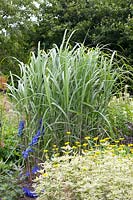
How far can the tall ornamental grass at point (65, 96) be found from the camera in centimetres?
455

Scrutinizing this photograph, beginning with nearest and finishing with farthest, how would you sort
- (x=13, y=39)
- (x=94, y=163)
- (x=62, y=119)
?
(x=94, y=163)
(x=62, y=119)
(x=13, y=39)

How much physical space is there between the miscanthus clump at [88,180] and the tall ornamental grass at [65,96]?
1.08m

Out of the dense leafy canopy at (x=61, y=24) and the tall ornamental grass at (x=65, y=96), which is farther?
the dense leafy canopy at (x=61, y=24)

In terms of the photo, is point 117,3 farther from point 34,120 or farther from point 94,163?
point 94,163

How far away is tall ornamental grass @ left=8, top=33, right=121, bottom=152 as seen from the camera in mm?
4555

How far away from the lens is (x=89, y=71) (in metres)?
4.75

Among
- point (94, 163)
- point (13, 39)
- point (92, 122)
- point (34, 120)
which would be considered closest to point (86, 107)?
point (92, 122)

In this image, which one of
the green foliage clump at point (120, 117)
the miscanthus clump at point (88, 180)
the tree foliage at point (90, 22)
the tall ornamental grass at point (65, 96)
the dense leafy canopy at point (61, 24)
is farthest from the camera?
the dense leafy canopy at point (61, 24)

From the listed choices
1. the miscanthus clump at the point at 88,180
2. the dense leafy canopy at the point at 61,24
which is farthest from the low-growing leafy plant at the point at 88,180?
the dense leafy canopy at the point at 61,24

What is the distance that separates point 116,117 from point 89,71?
0.91m

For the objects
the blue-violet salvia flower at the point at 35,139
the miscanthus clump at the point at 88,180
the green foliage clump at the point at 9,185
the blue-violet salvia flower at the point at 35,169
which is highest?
the miscanthus clump at the point at 88,180

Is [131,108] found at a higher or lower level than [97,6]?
lower

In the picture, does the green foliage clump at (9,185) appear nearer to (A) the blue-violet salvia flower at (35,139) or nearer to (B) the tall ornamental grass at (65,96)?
(A) the blue-violet salvia flower at (35,139)

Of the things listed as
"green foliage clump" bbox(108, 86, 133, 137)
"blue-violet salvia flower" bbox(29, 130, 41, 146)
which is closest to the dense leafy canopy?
"green foliage clump" bbox(108, 86, 133, 137)
